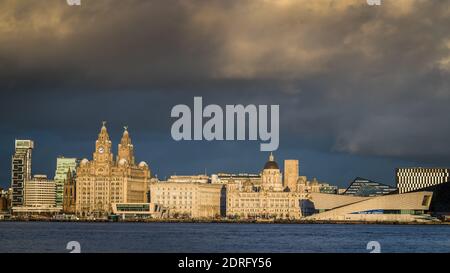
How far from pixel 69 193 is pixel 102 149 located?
1176cm

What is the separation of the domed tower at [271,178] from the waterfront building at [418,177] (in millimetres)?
16278

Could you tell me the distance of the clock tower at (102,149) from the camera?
121 metres

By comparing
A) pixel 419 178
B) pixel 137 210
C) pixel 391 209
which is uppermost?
pixel 419 178

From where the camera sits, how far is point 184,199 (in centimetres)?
11850

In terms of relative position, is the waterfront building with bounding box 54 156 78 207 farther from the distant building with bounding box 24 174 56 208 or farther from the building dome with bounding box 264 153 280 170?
the building dome with bounding box 264 153 280 170

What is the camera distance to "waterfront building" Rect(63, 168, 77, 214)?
12726 centimetres

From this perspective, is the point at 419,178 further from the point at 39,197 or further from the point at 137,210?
the point at 39,197

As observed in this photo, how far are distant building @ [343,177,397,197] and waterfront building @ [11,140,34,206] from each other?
44808 mm

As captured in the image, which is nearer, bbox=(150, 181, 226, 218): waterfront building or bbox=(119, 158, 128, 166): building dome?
bbox=(150, 181, 226, 218): waterfront building

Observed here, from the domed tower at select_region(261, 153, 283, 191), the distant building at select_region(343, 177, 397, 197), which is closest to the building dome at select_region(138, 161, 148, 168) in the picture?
the domed tower at select_region(261, 153, 283, 191)

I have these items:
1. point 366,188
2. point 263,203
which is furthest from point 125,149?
point 366,188
